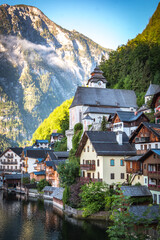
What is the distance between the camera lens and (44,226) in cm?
4225

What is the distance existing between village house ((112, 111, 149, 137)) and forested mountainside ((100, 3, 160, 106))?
96.6ft

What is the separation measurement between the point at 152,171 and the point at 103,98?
51842mm

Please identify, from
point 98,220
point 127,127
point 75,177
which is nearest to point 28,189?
point 75,177

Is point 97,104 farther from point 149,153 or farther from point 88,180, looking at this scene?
A: point 149,153

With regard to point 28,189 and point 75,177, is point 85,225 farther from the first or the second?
point 28,189

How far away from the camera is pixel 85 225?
41031 millimetres

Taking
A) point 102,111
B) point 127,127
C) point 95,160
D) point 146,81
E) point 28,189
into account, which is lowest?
point 28,189

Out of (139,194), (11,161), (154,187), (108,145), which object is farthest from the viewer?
(11,161)

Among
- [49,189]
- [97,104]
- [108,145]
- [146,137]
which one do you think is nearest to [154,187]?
[146,137]

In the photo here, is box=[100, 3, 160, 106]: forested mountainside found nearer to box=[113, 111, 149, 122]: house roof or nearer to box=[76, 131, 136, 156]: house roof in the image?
box=[113, 111, 149, 122]: house roof

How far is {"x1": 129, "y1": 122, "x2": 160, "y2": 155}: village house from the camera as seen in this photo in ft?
147

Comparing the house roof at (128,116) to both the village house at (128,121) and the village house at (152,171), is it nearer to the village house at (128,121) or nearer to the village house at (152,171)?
the village house at (128,121)

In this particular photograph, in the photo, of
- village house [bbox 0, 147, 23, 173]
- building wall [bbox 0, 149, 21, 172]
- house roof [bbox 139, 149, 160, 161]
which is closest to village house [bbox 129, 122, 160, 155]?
house roof [bbox 139, 149, 160, 161]

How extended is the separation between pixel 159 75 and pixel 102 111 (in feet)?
69.4
